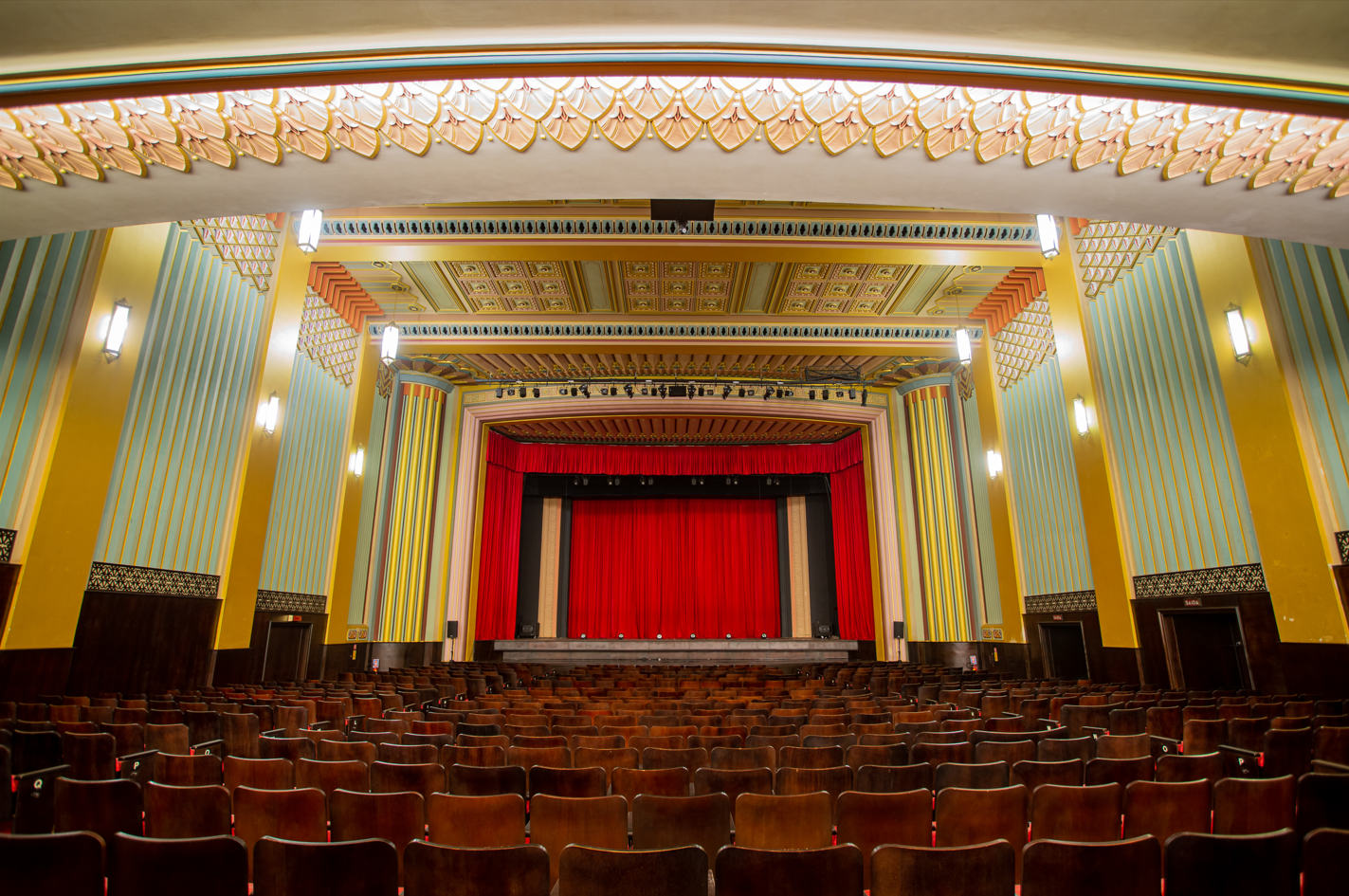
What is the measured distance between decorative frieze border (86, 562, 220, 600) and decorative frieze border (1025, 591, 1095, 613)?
12546 mm

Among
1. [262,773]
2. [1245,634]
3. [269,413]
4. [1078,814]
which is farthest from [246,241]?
[1245,634]

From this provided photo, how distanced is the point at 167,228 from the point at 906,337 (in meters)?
12.3

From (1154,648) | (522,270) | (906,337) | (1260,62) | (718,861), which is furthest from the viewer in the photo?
(906,337)

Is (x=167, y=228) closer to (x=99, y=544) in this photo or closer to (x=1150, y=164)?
(x=99, y=544)

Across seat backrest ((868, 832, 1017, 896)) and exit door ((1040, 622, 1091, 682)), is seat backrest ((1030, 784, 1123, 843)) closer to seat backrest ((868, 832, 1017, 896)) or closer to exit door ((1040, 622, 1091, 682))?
seat backrest ((868, 832, 1017, 896))

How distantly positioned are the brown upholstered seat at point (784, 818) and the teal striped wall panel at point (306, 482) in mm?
9883

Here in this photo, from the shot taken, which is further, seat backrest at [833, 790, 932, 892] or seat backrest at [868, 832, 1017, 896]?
seat backrest at [833, 790, 932, 892]

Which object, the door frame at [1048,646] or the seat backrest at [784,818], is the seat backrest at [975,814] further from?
the door frame at [1048,646]

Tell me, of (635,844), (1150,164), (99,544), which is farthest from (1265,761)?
(99,544)

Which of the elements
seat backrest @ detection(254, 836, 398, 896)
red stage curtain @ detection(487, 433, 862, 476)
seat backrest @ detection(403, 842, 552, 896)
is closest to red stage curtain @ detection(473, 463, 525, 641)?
red stage curtain @ detection(487, 433, 862, 476)

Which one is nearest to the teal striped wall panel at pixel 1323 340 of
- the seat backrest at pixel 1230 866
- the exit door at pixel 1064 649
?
the exit door at pixel 1064 649

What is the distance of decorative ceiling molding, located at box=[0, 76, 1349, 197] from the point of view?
4.77 m

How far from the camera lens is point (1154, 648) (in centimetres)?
871

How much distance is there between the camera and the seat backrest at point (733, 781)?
Result: 3.10m
